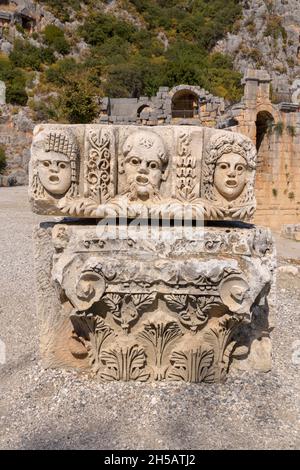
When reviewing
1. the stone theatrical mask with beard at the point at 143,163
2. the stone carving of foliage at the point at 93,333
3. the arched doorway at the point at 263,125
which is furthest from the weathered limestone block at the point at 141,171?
the arched doorway at the point at 263,125

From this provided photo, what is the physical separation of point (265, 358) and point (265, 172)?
10.6 meters

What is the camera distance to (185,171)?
2783 mm

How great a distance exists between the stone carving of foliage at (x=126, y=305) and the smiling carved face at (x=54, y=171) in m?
0.81

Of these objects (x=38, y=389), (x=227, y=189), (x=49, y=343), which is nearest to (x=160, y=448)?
(x=38, y=389)

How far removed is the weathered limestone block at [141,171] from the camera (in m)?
2.67

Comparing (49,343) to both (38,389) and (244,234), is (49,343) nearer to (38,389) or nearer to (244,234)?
(38,389)

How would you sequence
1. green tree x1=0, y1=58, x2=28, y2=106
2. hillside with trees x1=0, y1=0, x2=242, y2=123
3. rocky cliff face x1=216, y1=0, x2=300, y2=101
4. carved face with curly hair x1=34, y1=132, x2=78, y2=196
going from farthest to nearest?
rocky cliff face x1=216, y1=0, x2=300, y2=101 → hillside with trees x1=0, y1=0, x2=242, y2=123 → green tree x1=0, y1=58, x2=28, y2=106 → carved face with curly hair x1=34, y1=132, x2=78, y2=196

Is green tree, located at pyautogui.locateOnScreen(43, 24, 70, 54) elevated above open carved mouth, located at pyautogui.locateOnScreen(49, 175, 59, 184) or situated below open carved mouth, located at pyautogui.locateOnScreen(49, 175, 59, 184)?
above

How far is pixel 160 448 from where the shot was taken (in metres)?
2.13

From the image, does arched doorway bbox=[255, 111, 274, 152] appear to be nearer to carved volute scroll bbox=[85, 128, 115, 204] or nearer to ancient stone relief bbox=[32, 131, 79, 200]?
carved volute scroll bbox=[85, 128, 115, 204]

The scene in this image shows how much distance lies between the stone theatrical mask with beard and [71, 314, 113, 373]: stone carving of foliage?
87 centimetres

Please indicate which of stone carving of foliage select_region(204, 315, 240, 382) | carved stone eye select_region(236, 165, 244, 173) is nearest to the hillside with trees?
carved stone eye select_region(236, 165, 244, 173)

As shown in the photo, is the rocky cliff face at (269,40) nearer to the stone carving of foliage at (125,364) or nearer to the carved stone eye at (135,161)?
the carved stone eye at (135,161)

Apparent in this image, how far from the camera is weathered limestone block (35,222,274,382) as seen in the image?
8.18 ft
